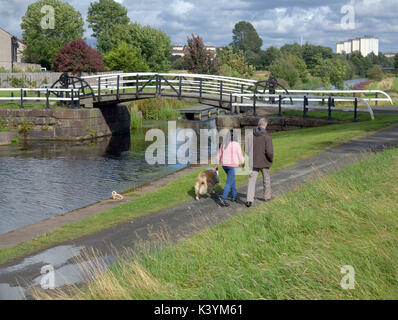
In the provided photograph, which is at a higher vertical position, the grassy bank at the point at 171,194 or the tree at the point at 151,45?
the tree at the point at 151,45

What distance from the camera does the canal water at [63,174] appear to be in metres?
14.2

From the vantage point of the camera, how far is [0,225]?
40.1 ft

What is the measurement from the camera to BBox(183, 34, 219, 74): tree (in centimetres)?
5622

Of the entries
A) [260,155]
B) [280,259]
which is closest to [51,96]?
[260,155]

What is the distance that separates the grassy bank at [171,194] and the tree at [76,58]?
46.3 metres

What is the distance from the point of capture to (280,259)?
680cm

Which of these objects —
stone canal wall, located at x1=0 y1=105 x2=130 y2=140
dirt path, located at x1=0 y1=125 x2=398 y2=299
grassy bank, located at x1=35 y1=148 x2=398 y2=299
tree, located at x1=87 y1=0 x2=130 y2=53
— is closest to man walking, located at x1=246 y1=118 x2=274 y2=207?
dirt path, located at x1=0 y1=125 x2=398 y2=299

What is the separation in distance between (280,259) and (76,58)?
6154cm

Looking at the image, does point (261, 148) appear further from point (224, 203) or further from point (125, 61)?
point (125, 61)

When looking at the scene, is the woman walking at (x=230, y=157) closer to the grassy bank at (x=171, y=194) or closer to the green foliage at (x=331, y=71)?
the grassy bank at (x=171, y=194)

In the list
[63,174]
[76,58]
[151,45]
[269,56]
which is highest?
[269,56]

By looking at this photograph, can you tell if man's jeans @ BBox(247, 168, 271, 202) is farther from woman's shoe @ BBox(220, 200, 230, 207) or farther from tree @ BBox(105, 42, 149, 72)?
tree @ BBox(105, 42, 149, 72)

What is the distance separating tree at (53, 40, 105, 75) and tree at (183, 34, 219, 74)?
539 inches

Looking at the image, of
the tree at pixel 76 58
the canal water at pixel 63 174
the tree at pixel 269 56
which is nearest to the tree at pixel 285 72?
the tree at pixel 76 58
